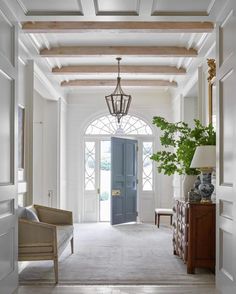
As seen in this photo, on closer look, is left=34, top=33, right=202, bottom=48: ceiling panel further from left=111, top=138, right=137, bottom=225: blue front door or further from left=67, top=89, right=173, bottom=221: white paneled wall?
left=67, top=89, right=173, bottom=221: white paneled wall

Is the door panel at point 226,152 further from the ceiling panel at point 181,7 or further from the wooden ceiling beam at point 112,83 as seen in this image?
the wooden ceiling beam at point 112,83

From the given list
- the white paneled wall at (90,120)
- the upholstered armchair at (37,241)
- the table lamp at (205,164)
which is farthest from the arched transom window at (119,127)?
the upholstered armchair at (37,241)

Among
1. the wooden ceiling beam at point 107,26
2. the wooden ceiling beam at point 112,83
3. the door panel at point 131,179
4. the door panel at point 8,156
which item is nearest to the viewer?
the door panel at point 8,156

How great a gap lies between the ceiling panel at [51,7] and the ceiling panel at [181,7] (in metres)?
0.74

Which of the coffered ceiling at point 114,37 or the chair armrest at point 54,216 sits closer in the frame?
the coffered ceiling at point 114,37

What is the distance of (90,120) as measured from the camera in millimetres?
10883

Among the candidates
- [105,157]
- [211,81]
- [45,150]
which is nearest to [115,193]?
[105,157]

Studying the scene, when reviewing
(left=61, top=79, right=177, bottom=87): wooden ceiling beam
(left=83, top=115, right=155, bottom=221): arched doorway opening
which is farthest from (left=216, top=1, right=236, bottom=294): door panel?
(left=83, top=115, right=155, bottom=221): arched doorway opening

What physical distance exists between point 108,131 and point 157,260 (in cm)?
528

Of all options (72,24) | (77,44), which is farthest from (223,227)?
(77,44)

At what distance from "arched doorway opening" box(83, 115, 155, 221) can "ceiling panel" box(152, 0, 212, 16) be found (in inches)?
263

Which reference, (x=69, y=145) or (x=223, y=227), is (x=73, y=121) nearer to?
(x=69, y=145)

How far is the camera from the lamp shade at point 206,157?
5.06 m

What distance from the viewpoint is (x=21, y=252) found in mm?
4906
